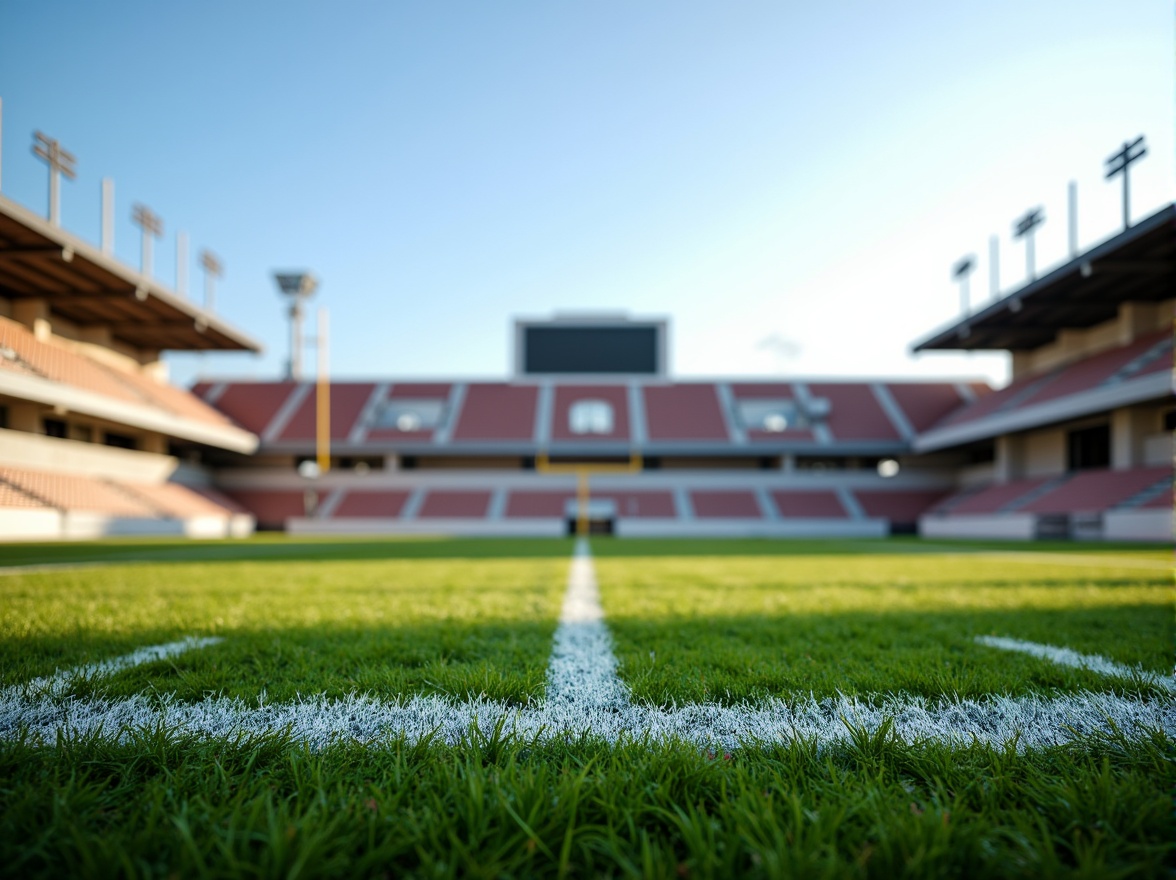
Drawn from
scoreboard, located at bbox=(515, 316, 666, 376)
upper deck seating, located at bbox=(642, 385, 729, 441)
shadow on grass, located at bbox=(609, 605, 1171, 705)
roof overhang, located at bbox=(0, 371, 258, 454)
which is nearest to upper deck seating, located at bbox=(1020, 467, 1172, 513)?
upper deck seating, located at bbox=(642, 385, 729, 441)

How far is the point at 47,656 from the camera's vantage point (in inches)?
84.8

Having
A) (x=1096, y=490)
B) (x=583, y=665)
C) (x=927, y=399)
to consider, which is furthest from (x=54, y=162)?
(x=927, y=399)

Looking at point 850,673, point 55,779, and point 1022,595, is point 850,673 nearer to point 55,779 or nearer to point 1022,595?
point 55,779

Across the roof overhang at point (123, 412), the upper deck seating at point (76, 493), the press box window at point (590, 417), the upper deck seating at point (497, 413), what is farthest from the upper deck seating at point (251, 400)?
the press box window at point (590, 417)

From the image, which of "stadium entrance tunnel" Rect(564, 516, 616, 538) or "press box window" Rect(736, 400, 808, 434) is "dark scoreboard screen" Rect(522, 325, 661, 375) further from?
"stadium entrance tunnel" Rect(564, 516, 616, 538)

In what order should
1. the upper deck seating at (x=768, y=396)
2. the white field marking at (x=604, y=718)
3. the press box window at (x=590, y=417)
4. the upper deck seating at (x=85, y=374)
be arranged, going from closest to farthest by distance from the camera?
the white field marking at (x=604, y=718) < the upper deck seating at (x=85, y=374) < the upper deck seating at (x=768, y=396) < the press box window at (x=590, y=417)

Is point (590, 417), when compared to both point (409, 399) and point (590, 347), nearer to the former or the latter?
point (590, 347)

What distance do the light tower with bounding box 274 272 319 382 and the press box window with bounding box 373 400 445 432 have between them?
7.72 meters

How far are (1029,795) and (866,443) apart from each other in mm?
25631

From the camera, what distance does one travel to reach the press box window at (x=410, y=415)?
25953mm

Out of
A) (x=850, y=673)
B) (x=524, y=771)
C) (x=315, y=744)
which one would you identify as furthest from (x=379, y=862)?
(x=850, y=673)

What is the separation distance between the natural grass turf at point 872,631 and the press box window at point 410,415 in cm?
2218

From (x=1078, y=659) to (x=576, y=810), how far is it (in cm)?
232

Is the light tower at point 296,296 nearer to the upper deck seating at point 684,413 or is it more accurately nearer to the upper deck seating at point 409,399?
the upper deck seating at point 409,399
